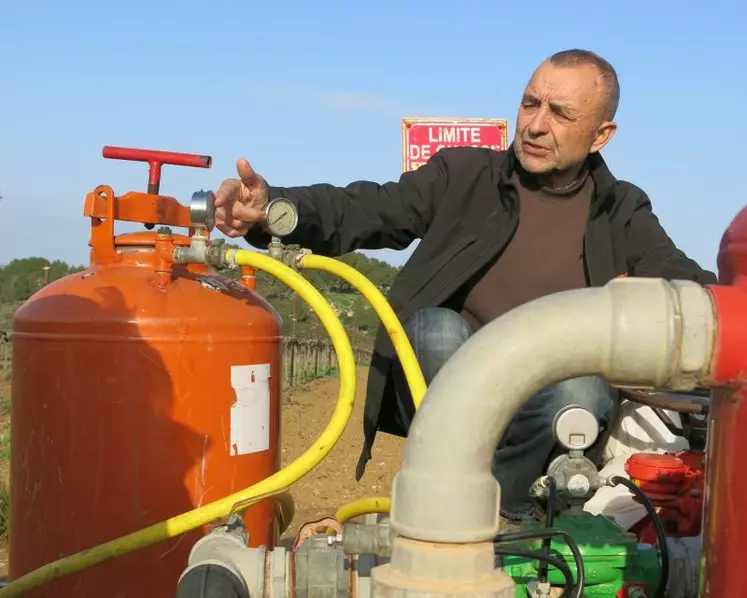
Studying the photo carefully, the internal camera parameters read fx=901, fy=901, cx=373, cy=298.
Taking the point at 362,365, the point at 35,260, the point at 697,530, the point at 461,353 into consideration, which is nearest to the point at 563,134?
→ the point at 697,530

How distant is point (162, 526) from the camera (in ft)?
6.33

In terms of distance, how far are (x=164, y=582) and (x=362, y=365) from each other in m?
11.9

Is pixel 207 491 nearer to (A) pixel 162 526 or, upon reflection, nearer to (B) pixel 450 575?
(A) pixel 162 526

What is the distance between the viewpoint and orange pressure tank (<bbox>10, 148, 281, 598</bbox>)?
7.44 ft

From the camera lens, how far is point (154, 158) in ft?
8.55

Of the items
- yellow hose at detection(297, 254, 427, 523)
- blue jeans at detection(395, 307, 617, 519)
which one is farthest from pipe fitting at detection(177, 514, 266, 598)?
blue jeans at detection(395, 307, 617, 519)

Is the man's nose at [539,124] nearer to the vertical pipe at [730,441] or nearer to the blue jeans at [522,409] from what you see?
the blue jeans at [522,409]

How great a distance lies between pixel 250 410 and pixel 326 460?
6.12 m

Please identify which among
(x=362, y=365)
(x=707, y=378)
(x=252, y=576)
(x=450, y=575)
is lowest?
(x=362, y=365)

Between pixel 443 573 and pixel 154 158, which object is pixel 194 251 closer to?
pixel 154 158

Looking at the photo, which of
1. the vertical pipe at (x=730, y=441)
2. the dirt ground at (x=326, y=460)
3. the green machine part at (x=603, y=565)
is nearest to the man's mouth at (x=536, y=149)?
the green machine part at (x=603, y=565)

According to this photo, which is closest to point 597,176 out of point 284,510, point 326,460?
point 284,510

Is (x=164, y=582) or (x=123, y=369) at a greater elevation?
(x=123, y=369)

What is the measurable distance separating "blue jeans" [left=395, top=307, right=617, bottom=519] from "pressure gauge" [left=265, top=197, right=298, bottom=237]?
40cm
